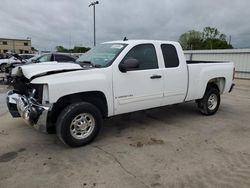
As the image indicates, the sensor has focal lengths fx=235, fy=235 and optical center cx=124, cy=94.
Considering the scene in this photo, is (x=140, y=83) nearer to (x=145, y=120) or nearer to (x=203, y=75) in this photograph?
(x=145, y=120)

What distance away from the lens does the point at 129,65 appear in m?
4.21

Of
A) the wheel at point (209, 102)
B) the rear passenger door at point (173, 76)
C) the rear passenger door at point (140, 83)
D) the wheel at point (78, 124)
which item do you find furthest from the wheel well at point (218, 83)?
the wheel at point (78, 124)

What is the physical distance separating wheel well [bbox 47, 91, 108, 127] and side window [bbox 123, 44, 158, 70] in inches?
39.5

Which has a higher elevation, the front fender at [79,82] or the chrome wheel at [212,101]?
the front fender at [79,82]

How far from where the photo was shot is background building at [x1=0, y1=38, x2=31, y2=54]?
75062mm

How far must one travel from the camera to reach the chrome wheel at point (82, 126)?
4.02 m

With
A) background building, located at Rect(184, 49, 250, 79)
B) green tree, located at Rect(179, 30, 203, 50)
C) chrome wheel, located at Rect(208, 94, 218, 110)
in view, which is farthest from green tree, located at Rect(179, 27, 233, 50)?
chrome wheel, located at Rect(208, 94, 218, 110)

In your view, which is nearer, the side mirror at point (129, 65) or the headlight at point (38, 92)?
the headlight at point (38, 92)

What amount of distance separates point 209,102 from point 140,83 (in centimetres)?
265

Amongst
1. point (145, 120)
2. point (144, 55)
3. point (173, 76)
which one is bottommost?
point (145, 120)

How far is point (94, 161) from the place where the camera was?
3648 millimetres

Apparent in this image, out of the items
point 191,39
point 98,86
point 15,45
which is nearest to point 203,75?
point 98,86

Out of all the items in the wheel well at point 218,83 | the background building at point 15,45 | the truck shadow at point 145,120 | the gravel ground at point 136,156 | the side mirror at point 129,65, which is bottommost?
the gravel ground at point 136,156

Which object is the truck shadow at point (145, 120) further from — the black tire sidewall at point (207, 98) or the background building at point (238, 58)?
the background building at point (238, 58)
